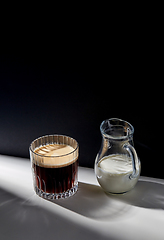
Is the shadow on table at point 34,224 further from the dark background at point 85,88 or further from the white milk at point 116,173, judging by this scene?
the dark background at point 85,88

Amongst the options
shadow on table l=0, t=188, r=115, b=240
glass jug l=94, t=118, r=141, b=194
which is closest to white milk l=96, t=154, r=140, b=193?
glass jug l=94, t=118, r=141, b=194

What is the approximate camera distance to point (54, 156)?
0.74 m

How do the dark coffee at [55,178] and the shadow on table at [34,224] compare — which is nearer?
the shadow on table at [34,224]

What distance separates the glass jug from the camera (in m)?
0.73

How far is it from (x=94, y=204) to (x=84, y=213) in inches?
1.7

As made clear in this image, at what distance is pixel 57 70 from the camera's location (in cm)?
82

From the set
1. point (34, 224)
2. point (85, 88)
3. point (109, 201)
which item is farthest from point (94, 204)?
point (85, 88)

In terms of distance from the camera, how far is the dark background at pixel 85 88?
75cm

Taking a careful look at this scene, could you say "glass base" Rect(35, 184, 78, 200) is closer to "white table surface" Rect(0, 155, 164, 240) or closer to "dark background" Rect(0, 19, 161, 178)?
"white table surface" Rect(0, 155, 164, 240)

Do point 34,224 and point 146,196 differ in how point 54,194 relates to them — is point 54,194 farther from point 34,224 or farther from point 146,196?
point 146,196

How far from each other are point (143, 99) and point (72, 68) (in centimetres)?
21

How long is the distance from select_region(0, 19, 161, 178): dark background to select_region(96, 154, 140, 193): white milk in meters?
0.09

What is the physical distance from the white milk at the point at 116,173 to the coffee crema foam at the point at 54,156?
0.08 metres

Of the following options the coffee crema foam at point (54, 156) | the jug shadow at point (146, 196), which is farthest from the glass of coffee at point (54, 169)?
the jug shadow at point (146, 196)
